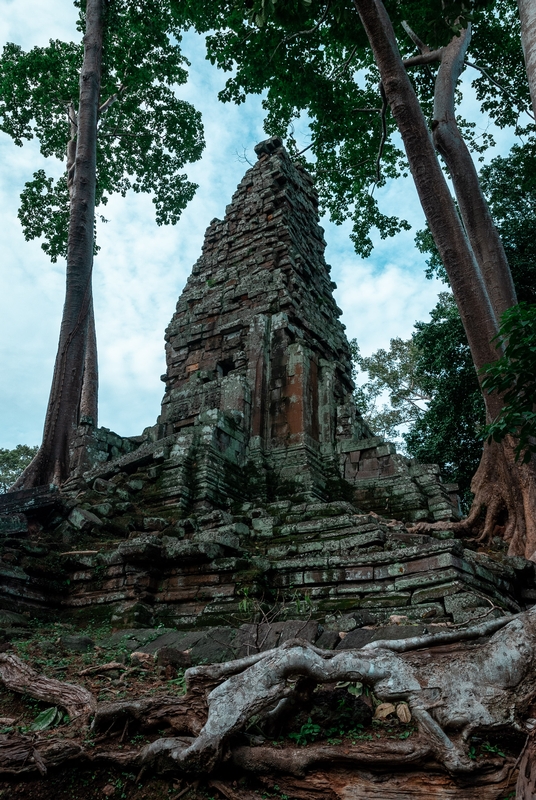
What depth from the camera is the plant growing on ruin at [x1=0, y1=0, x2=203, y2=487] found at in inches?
442

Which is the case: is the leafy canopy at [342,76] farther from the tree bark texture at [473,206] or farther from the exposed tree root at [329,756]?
the exposed tree root at [329,756]

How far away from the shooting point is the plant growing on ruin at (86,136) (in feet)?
36.9

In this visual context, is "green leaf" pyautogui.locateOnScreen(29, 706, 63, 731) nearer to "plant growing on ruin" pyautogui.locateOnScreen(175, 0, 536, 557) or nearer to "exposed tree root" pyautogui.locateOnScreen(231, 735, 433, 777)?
"exposed tree root" pyautogui.locateOnScreen(231, 735, 433, 777)

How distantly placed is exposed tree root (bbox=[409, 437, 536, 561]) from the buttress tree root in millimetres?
4193

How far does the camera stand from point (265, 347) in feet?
40.3

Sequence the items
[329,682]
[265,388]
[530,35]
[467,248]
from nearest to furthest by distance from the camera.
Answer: [329,682]
[530,35]
[467,248]
[265,388]

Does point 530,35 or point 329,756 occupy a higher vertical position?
point 530,35

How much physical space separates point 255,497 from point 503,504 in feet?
13.5

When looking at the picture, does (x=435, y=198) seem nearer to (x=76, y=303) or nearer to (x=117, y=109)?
(x=76, y=303)

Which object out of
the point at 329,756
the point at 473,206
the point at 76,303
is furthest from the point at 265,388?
the point at 329,756

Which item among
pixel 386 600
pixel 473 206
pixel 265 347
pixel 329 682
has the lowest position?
pixel 329 682

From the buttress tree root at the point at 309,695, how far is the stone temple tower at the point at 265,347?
6104 mm

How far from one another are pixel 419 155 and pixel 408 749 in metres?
8.36

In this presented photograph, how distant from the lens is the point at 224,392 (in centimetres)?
1201
